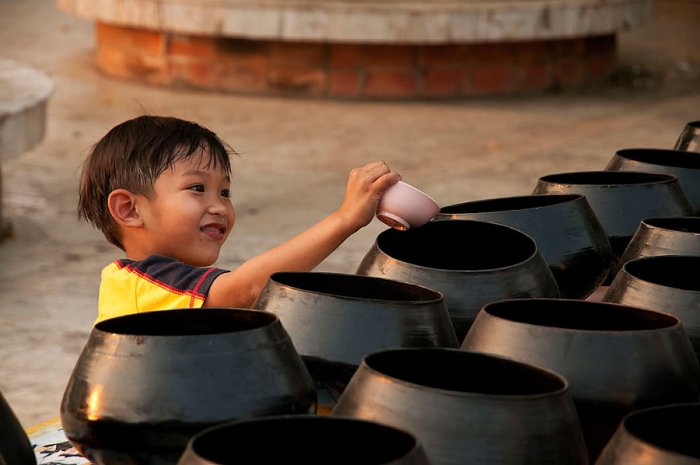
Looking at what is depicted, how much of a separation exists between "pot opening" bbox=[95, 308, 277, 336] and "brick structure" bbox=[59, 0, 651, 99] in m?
6.92

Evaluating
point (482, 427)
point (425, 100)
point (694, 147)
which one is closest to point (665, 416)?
point (482, 427)

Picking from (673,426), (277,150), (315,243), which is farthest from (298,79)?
(673,426)

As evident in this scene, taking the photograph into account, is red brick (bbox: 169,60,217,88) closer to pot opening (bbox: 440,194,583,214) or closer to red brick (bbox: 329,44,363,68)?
red brick (bbox: 329,44,363,68)

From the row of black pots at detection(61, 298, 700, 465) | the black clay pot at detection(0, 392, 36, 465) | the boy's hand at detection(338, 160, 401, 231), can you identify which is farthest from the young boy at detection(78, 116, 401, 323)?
the row of black pots at detection(61, 298, 700, 465)

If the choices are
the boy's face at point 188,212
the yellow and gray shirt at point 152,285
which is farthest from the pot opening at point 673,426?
the boy's face at point 188,212

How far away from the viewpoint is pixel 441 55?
8641 millimetres

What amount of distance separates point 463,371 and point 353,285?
26cm

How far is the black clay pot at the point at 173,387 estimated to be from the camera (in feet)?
3.71

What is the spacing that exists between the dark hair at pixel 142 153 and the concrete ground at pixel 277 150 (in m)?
1.57

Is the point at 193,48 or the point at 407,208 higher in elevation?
the point at 407,208

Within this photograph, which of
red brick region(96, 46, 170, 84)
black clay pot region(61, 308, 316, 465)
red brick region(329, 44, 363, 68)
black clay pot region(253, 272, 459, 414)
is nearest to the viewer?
black clay pot region(61, 308, 316, 465)

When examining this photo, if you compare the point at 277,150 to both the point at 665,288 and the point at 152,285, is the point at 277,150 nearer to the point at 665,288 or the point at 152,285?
the point at 152,285

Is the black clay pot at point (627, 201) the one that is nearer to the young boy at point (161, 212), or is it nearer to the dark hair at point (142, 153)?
the young boy at point (161, 212)

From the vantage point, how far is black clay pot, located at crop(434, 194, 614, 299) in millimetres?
1724
